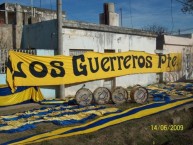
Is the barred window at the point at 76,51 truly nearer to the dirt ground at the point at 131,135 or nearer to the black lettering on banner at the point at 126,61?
the black lettering on banner at the point at 126,61

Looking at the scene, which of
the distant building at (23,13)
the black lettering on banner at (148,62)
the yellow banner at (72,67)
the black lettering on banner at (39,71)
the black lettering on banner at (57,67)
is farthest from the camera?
the distant building at (23,13)

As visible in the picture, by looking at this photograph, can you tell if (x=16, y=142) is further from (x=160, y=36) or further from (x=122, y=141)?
(x=160, y=36)

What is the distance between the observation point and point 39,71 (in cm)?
1239

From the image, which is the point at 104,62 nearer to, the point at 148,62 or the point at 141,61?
the point at 141,61

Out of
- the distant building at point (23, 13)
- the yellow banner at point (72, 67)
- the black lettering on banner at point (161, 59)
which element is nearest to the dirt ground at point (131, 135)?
the yellow banner at point (72, 67)

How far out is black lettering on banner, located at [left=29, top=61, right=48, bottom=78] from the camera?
1220cm

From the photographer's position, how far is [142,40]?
1911 cm

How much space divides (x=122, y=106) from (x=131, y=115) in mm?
1981

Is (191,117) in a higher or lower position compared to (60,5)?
lower

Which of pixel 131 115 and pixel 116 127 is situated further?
pixel 131 115

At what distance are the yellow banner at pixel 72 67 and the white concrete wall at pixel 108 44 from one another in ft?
2.45

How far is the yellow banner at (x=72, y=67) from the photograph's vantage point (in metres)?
11.8

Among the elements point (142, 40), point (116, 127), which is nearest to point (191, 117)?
point (116, 127)
